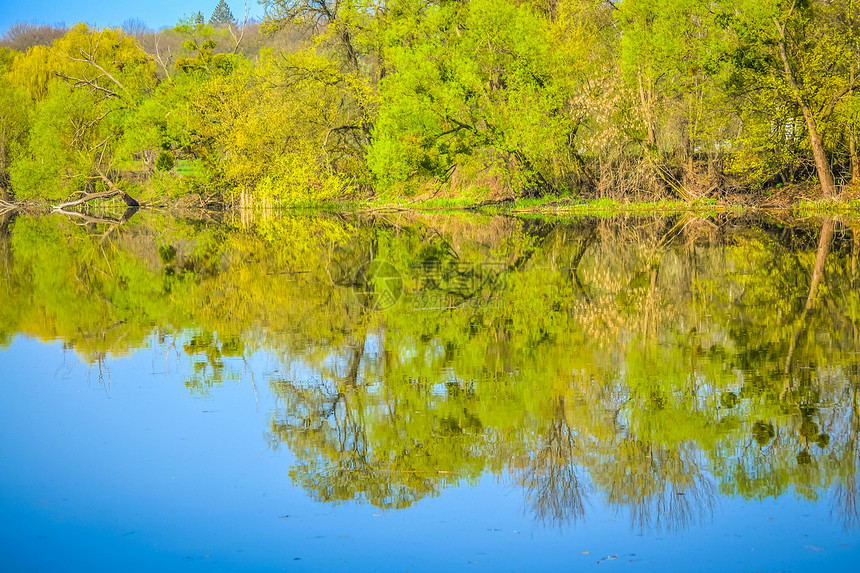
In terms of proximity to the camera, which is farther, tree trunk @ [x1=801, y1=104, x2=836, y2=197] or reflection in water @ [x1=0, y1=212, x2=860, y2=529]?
tree trunk @ [x1=801, y1=104, x2=836, y2=197]

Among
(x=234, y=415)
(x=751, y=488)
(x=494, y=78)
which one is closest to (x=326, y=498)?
(x=234, y=415)

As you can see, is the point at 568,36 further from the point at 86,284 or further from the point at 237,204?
the point at 86,284

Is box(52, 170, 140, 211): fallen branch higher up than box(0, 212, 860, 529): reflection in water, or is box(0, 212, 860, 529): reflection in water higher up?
box(52, 170, 140, 211): fallen branch

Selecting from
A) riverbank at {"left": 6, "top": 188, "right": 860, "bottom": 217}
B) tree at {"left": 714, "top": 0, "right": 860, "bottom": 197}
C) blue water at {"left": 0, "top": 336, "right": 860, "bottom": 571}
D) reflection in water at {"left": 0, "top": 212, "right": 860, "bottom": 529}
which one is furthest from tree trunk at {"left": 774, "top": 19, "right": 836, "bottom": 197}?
blue water at {"left": 0, "top": 336, "right": 860, "bottom": 571}

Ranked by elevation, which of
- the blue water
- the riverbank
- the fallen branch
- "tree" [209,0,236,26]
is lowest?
the blue water

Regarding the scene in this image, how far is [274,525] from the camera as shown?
14.4 feet

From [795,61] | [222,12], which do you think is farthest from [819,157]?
[222,12]

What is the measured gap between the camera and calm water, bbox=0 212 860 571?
164 inches

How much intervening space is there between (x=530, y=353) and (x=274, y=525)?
13.2 feet

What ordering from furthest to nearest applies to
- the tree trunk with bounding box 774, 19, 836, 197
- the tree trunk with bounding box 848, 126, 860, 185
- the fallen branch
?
the fallen branch → the tree trunk with bounding box 848, 126, 860, 185 → the tree trunk with bounding box 774, 19, 836, 197

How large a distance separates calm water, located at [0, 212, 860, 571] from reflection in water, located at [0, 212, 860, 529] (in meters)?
0.03

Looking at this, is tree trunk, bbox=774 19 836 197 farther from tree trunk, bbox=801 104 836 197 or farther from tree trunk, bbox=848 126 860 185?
tree trunk, bbox=848 126 860 185

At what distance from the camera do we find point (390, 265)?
15586mm

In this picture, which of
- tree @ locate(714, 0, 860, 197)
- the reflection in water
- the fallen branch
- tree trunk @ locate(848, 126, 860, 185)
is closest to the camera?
the reflection in water
